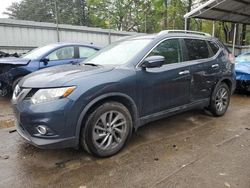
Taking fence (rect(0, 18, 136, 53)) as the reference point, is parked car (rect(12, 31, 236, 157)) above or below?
below

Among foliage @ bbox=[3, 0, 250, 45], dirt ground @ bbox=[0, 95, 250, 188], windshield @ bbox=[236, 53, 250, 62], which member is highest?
foliage @ bbox=[3, 0, 250, 45]

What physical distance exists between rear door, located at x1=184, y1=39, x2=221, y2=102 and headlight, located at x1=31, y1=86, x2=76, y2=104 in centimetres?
233

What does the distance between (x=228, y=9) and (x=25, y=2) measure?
34568 millimetres

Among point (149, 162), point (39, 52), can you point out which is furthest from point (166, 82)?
point (39, 52)

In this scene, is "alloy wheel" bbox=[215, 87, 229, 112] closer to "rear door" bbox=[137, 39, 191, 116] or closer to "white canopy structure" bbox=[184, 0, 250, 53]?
"rear door" bbox=[137, 39, 191, 116]

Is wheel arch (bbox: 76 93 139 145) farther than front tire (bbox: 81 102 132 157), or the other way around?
front tire (bbox: 81 102 132 157)

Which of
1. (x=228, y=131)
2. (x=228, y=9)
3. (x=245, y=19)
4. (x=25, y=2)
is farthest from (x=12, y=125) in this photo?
(x=25, y=2)

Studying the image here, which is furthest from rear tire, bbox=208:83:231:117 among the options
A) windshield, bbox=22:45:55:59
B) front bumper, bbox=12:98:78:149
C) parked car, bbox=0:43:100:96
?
windshield, bbox=22:45:55:59

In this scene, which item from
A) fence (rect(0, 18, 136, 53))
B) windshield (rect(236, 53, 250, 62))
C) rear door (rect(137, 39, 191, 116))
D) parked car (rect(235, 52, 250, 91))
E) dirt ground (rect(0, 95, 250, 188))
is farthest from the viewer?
fence (rect(0, 18, 136, 53))

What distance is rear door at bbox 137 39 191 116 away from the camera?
11.9ft

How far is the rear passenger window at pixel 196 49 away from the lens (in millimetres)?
4398

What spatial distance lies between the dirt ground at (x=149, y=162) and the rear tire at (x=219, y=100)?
628mm

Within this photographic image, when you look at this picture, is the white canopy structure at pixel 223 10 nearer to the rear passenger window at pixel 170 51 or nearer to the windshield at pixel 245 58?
the windshield at pixel 245 58

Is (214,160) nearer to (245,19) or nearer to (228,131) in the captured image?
(228,131)
